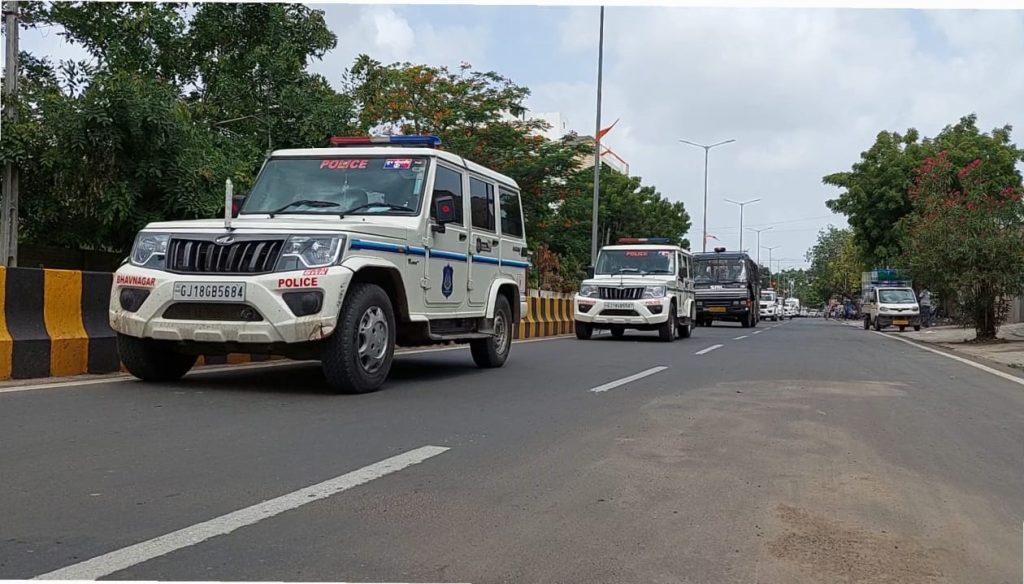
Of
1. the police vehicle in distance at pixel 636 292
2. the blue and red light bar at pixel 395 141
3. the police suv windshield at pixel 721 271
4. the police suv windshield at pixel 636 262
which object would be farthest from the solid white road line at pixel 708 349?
the police suv windshield at pixel 721 271

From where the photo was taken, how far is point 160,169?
1495 centimetres


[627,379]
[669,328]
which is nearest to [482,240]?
[627,379]

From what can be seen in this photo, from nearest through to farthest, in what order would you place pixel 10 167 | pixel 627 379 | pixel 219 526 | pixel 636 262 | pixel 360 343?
pixel 219 526 → pixel 360 343 → pixel 627 379 → pixel 10 167 → pixel 636 262

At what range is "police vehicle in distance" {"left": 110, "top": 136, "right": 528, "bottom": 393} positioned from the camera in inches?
283

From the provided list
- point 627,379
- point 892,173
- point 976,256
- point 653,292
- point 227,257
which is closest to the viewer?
point 227,257

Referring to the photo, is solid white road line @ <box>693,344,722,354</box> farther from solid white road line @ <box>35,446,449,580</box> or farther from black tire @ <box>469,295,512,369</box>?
solid white road line @ <box>35,446,449,580</box>

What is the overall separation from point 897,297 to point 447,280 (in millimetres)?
30837

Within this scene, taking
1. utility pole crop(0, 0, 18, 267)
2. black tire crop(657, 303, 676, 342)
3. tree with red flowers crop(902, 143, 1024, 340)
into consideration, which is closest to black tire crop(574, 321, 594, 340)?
black tire crop(657, 303, 676, 342)

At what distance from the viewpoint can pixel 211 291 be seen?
7.19 meters

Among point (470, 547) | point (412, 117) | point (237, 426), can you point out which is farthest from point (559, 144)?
point (470, 547)

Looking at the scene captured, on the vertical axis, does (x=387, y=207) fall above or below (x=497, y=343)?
above

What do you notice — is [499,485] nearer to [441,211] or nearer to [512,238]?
[441,211]

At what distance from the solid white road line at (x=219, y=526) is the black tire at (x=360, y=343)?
2495 mm

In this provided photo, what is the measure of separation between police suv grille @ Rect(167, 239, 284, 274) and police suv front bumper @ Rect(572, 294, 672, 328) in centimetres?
1219
